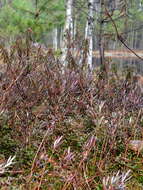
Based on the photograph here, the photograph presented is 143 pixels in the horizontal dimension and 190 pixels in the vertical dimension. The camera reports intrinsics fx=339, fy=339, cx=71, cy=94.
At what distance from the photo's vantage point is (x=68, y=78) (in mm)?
3348

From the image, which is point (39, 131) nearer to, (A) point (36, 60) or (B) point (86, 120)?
(B) point (86, 120)

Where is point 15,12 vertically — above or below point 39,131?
above

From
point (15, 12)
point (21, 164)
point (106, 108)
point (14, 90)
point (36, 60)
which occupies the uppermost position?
point (15, 12)

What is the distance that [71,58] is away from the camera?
3961mm

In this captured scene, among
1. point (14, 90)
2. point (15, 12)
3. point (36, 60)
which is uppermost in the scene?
point (15, 12)

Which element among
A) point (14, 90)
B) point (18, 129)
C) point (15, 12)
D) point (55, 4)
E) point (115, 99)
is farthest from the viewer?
point (15, 12)

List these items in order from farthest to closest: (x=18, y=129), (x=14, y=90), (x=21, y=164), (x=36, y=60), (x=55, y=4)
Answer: (x=55, y=4) < (x=36, y=60) < (x=14, y=90) < (x=18, y=129) < (x=21, y=164)

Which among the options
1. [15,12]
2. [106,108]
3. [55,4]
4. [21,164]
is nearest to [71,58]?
[106,108]

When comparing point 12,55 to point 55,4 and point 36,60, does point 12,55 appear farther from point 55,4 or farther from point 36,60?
point 55,4

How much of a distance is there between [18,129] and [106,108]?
0.94m

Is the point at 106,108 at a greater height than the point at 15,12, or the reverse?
the point at 15,12

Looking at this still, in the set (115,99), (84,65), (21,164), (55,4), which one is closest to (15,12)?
(55,4)

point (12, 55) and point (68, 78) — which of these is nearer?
point (68, 78)

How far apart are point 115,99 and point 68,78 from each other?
1.74ft
